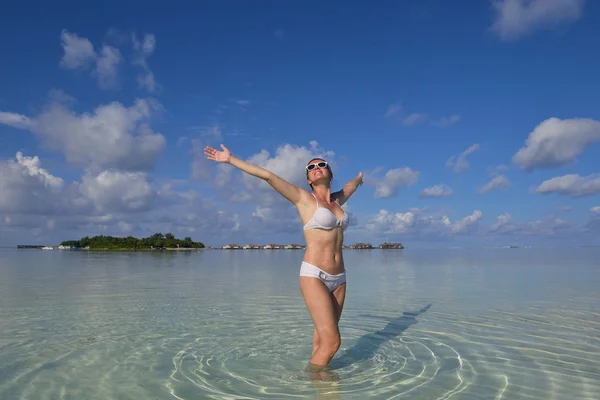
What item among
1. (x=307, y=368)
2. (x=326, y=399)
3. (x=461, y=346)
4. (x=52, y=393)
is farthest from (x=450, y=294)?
(x=52, y=393)

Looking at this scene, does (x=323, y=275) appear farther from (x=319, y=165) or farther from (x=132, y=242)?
(x=132, y=242)

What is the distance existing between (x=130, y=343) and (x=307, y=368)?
440 cm

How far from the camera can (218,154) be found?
24.1 ft

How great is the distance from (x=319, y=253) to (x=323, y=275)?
1.22 ft

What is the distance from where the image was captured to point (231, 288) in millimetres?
22094

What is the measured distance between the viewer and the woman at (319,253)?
6941mm

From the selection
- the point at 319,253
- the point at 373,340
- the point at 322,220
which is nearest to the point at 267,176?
the point at 322,220

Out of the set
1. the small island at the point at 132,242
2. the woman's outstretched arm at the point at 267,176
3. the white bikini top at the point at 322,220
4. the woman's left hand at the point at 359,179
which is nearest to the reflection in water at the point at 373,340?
the white bikini top at the point at 322,220

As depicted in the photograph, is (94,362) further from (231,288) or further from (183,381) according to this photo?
(231,288)

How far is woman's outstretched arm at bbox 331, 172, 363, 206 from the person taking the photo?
824 cm

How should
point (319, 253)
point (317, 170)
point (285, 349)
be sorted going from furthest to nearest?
point (285, 349), point (317, 170), point (319, 253)

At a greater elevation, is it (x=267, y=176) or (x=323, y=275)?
(x=267, y=176)

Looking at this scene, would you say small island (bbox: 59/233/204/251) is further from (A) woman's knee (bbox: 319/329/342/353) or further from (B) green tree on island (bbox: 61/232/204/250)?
(A) woman's knee (bbox: 319/329/342/353)

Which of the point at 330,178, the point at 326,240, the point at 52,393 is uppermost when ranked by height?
the point at 330,178
